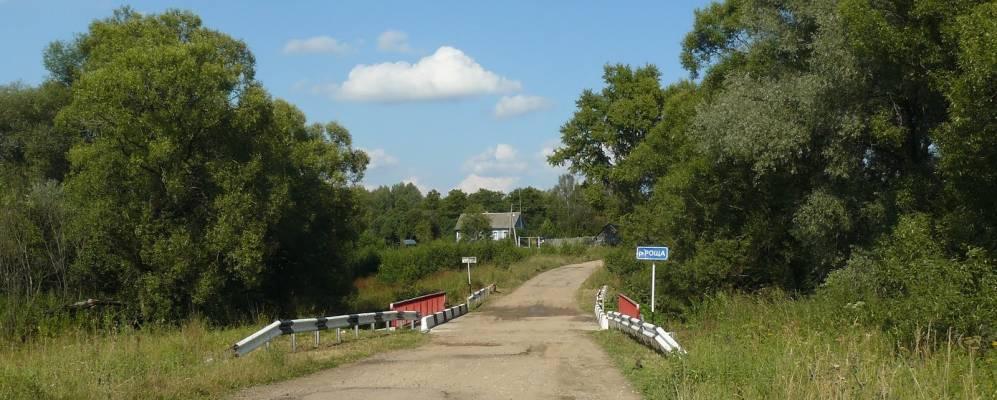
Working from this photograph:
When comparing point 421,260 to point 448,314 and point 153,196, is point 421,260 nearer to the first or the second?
point 448,314

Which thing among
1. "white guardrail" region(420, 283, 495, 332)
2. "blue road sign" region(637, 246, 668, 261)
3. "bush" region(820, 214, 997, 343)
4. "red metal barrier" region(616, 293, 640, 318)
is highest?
"blue road sign" region(637, 246, 668, 261)

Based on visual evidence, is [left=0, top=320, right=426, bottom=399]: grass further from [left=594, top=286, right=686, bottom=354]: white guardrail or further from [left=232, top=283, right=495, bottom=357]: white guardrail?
[left=594, top=286, right=686, bottom=354]: white guardrail

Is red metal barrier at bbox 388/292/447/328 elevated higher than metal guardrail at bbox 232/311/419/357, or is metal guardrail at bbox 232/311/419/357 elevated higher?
metal guardrail at bbox 232/311/419/357

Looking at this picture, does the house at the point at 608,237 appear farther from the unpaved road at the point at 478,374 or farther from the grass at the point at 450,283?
the unpaved road at the point at 478,374

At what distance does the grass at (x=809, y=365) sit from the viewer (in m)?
6.88

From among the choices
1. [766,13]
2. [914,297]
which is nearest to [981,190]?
[914,297]

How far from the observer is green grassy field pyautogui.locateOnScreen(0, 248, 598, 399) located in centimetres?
859

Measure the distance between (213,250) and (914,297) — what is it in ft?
63.7

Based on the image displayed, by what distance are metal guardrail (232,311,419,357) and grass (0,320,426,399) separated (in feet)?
0.90

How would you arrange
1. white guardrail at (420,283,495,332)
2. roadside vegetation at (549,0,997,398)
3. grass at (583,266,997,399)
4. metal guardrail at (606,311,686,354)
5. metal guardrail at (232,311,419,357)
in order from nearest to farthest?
grass at (583,266,997,399) < roadside vegetation at (549,0,997,398) < metal guardrail at (232,311,419,357) < metal guardrail at (606,311,686,354) < white guardrail at (420,283,495,332)

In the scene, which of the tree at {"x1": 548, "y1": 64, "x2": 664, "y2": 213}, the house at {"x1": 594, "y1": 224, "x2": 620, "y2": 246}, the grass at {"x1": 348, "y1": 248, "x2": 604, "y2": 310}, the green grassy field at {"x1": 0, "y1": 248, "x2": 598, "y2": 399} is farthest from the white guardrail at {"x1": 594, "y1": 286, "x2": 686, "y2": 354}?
the house at {"x1": 594, "y1": 224, "x2": 620, "y2": 246}

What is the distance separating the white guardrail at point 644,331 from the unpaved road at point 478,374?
1022mm

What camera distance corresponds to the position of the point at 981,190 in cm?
1252

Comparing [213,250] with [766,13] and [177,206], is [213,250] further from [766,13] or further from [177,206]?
[766,13]
